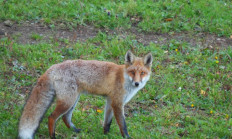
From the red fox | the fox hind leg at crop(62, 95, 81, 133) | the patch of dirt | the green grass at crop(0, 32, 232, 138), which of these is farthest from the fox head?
the patch of dirt

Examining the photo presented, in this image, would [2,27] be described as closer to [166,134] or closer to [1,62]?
[1,62]

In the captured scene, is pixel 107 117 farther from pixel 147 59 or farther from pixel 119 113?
pixel 147 59

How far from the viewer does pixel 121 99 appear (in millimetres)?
5285

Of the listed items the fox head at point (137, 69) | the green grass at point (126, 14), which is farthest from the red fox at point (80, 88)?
the green grass at point (126, 14)

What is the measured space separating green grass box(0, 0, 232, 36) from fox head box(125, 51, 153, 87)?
3.76 m

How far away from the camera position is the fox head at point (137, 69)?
17.1 ft

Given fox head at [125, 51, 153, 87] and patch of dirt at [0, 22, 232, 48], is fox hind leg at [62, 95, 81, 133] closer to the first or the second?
fox head at [125, 51, 153, 87]

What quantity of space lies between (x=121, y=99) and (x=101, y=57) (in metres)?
2.66

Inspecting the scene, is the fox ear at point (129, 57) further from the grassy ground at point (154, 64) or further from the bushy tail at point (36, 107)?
the bushy tail at point (36, 107)

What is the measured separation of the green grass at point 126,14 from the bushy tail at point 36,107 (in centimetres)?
419

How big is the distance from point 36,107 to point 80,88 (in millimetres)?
763

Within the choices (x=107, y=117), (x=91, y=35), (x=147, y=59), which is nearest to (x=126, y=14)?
(x=91, y=35)

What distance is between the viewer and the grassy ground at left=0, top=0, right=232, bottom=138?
5820mm

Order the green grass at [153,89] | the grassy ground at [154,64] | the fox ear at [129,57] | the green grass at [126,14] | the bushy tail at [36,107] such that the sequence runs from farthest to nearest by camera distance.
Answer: the green grass at [126,14], the grassy ground at [154,64], the green grass at [153,89], the fox ear at [129,57], the bushy tail at [36,107]
